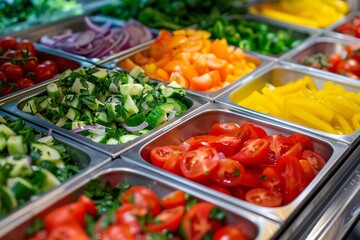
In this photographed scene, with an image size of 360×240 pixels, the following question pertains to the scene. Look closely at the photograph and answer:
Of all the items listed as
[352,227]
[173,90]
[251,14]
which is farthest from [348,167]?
[251,14]

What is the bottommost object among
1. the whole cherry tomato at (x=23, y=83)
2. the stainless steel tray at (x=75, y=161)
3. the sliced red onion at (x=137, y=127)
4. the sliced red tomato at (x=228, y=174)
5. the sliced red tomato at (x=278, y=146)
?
the whole cherry tomato at (x=23, y=83)

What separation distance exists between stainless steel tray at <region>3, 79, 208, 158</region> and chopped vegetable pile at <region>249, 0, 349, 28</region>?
197 cm

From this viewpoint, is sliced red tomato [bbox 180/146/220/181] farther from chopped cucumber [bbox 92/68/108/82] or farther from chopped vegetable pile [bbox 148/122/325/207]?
chopped cucumber [bbox 92/68/108/82]

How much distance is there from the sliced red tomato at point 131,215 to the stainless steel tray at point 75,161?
0.31 meters

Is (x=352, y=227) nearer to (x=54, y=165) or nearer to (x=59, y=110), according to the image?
(x=54, y=165)

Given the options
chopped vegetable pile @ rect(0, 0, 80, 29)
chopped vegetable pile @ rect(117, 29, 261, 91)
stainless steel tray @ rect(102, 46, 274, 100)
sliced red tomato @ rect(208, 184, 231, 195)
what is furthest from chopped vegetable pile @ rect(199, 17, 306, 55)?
sliced red tomato @ rect(208, 184, 231, 195)

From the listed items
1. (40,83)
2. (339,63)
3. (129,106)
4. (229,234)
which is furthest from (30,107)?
(339,63)

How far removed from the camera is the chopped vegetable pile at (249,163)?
1.92 meters

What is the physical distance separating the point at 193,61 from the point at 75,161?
49.6 inches

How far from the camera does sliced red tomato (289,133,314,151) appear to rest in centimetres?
231

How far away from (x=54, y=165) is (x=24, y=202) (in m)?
0.24

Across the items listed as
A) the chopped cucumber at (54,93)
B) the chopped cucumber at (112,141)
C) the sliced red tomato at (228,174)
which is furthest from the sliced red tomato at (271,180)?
the chopped cucumber at (54,93)

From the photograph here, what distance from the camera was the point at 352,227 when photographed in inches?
79.5

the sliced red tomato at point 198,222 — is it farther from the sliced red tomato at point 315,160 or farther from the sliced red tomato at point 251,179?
the sliced red tomato at point 315,160
